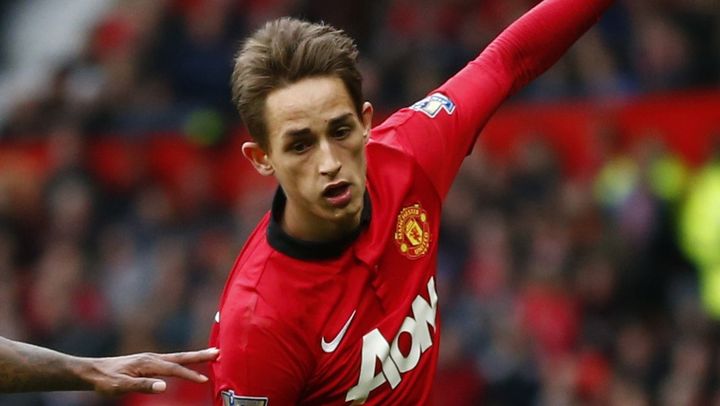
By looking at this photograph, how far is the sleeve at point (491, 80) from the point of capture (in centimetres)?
484

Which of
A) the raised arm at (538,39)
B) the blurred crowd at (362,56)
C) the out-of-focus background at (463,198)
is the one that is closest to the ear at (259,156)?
the raised arm at (538,39)

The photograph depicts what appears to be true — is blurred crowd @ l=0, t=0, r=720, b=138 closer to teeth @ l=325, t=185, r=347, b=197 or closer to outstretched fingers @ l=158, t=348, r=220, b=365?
teeth @ l=325, t=185, r=347, b=197

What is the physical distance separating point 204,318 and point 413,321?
5.36 m

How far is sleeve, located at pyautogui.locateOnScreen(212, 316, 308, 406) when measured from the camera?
4.20 metres

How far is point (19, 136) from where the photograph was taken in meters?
11.9

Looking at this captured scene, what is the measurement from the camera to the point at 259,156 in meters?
4.43

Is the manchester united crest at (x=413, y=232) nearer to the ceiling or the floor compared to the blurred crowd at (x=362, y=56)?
nearer to the floor

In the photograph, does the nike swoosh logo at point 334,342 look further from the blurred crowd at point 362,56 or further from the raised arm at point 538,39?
the blurred crowd at point 362,56

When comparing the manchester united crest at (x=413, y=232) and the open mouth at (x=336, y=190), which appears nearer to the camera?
the open mouth at (x=336, y=190)

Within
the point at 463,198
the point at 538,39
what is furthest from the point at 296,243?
the point at 463,198

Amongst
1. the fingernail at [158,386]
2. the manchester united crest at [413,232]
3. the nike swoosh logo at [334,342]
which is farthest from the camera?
the manchester united crest at [413,232]

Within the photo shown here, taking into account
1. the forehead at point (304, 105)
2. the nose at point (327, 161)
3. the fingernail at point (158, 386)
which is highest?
the forehead at point (304, 105)

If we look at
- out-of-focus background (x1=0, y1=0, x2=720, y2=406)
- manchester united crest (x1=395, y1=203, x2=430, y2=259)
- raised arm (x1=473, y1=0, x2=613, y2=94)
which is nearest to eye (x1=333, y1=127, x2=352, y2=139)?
manchester united crest (x1=395, y1=203, x2=430, y2=259)

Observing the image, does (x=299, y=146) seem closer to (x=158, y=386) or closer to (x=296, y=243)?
(x=296, y=243)
